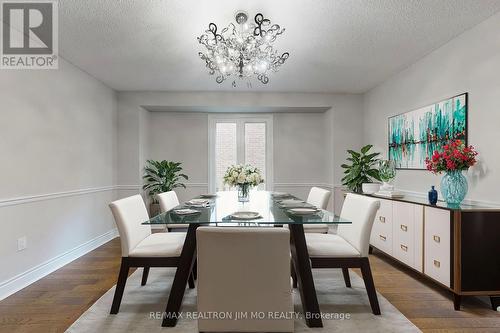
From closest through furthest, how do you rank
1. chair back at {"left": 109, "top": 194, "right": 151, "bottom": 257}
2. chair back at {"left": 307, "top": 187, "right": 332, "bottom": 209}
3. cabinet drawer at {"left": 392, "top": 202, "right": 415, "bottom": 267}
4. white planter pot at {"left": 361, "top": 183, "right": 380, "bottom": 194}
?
chair back at {"left": 109, "top": 194, "right": 151, "bottom": 257}
cabinet drawer at {"left": 392, "top": 202, "right": 415, "bottom": 267}
chair back at {"left": 307, "top": 187, "right": 332, "bottom": 209}
white planter pot at {"left": 361, "top": 183, "right": 380, "bottom": 194}

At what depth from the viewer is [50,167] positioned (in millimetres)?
3432

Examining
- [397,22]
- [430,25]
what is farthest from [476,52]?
[397,22]

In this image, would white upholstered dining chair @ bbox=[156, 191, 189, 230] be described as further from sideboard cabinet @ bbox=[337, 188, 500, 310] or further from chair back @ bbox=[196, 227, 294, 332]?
sideboard cabinet @ bbox=[337, 188, 500, 310]

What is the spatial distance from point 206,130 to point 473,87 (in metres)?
4.20

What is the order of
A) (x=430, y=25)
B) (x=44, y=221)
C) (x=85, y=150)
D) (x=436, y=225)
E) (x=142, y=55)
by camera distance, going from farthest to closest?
1. (x=85, y=150)
2. (x=142, y=55)
3. (x=44, y=221)
4. (x=430, y=25)
5. (x=436, y=225)

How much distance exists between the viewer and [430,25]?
283 cm

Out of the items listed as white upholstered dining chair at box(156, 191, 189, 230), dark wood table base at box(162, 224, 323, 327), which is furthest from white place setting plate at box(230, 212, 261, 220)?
white upholstered dining chair at box(156, 191, 189, 230)

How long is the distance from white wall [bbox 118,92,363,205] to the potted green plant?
8.5 inches

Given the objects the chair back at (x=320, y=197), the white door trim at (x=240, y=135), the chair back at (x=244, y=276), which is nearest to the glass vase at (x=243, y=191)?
the chair back at (x=320, y=197)

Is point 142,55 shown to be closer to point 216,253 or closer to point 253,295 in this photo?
point 216,253

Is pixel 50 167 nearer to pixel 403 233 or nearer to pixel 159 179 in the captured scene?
pixel 159 179

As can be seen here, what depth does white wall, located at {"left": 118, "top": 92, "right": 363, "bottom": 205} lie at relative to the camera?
5.25 metres

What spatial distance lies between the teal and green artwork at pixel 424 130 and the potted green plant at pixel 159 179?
348 centimetres

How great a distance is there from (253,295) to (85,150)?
3440 mm
